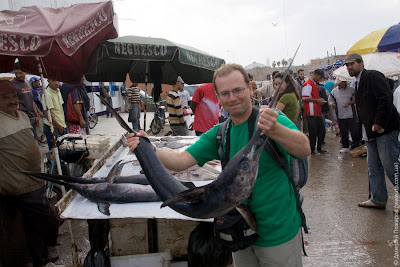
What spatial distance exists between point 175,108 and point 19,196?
14.2 ft

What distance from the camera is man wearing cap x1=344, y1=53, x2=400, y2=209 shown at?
4266 mm

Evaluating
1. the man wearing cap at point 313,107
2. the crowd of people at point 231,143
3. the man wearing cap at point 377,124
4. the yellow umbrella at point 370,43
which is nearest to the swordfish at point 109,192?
the crowd of people at point 231,143

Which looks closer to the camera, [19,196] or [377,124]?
[19,196]

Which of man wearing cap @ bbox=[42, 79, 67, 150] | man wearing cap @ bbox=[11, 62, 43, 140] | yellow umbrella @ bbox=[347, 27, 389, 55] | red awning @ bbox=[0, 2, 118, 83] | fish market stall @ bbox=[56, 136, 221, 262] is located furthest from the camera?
yellow umbrella @ bbox=[347, 27, 389, 55]

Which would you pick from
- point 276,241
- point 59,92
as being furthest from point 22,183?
point 59,92

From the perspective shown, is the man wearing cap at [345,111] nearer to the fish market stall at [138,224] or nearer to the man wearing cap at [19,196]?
the fish market stall at [138,224]

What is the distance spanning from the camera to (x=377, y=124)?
168 inches

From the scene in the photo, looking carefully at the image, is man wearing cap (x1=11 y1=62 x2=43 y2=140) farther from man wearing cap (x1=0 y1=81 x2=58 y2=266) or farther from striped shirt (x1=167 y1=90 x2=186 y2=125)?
man wearing cap (x1=0 y1=81 x2=58 y2=266)

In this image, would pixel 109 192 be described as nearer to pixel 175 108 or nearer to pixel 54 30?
pixel 54 30

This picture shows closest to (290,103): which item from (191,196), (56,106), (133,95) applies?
(191,196)

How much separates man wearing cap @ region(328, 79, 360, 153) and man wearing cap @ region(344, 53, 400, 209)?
3.86 metres

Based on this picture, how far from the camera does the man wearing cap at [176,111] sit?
7.30 m

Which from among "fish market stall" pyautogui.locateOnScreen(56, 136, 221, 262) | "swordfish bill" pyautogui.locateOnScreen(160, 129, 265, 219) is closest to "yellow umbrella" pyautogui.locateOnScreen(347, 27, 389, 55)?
"fish market stall" pyautogui.locateOnScreen(56, 136, 221, 262)

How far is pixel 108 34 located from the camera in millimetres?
4055
